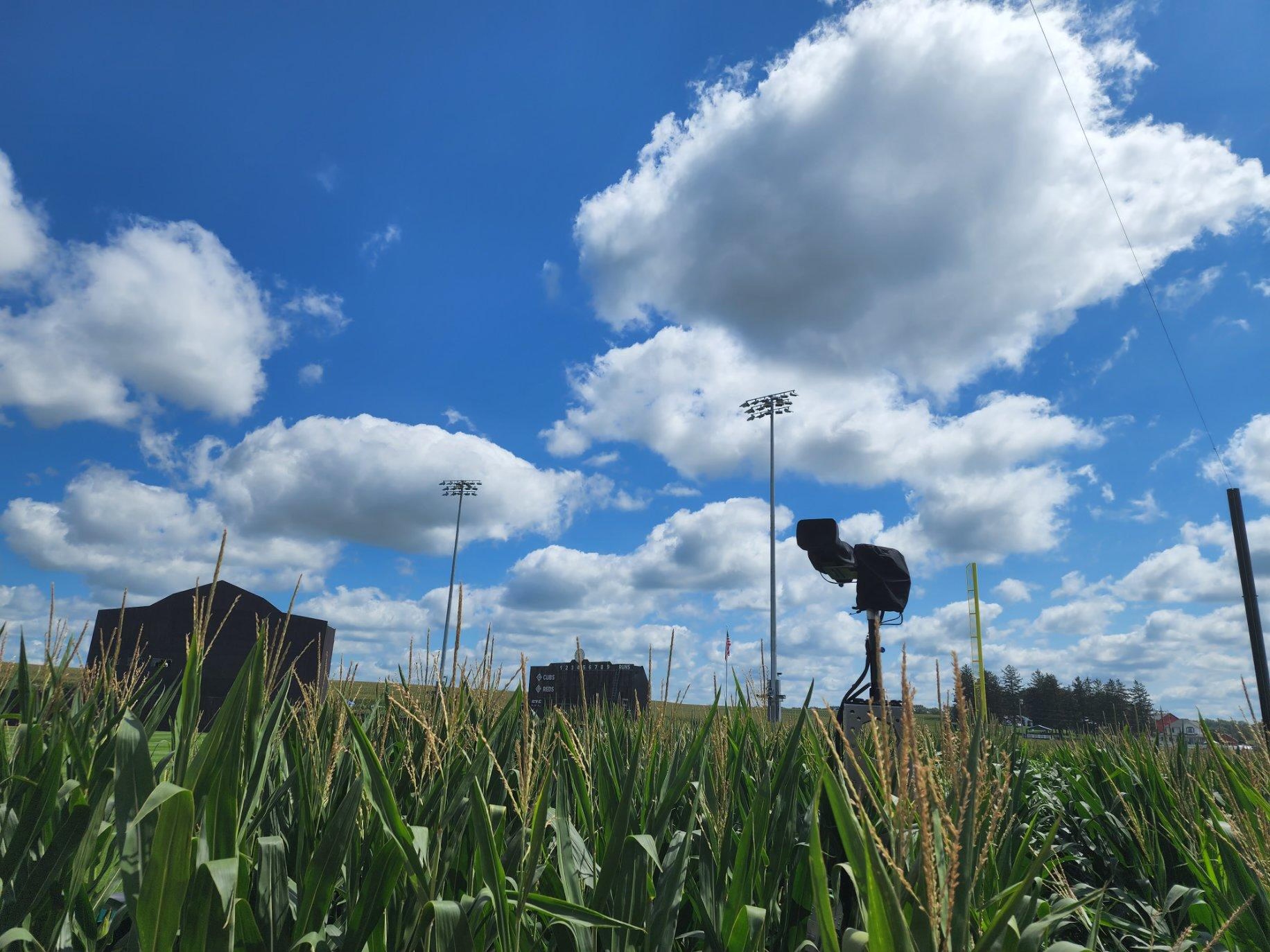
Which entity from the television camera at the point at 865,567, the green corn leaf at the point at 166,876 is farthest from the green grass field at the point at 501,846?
the television camera at the point at 865,567

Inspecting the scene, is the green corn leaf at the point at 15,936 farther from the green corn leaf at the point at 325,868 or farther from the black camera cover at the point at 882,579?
the black camera cover at the point at 882,579

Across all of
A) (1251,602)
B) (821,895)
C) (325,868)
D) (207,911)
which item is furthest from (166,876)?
(1251,602)

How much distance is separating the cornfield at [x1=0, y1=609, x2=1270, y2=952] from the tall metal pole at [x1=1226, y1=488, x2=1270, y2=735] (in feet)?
32.5

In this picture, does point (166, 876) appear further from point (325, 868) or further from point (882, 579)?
point (882, 579)

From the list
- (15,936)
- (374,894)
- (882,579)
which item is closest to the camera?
(15,936)

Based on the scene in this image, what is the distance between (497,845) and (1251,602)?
12566 millimetres

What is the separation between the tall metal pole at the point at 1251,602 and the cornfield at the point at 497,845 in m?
9.91

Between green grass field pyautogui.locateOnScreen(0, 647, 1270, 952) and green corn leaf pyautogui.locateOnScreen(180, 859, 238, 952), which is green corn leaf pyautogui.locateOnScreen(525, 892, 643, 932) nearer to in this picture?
green grass field pyautogui.locateOnScreen(0, 647, 1270, 952)

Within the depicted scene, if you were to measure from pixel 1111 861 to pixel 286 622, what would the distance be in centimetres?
413

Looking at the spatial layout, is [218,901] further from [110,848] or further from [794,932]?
[794,932]

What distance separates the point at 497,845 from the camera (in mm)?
1673

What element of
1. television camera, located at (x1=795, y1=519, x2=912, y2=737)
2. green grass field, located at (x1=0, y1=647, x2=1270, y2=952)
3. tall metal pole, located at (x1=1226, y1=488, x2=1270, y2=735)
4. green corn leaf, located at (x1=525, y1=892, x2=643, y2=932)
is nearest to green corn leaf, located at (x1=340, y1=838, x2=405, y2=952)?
green grass field, located at (x1=0, y1=647, x2=1270, y2=952)

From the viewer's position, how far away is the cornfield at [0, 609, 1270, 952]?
4.01ft

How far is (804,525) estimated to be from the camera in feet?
15.0
